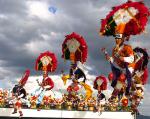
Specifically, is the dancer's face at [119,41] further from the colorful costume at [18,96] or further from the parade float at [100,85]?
the colorful costume at [18,96]

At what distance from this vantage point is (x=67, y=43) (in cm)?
3022

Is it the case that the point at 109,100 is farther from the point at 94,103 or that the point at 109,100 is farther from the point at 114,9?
the point at 114,9

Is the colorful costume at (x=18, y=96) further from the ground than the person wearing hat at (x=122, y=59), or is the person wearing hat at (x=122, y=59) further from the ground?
the person wearing hat at (x=122, y=59)

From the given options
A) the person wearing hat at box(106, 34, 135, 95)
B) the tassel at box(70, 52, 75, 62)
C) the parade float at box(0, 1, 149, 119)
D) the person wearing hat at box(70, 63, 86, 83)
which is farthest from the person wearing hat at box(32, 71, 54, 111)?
the person wearing hat at box(106, 34, 135, 95)

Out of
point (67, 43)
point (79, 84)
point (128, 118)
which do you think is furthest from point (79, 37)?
point (128, 118)

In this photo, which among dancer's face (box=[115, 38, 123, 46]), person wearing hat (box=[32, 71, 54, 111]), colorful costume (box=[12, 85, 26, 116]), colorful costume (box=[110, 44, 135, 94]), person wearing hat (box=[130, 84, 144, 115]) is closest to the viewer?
colorful costume (box=[110, 44, 135, 94])

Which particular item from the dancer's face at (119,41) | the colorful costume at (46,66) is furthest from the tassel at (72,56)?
the dancer's face at (119,41)

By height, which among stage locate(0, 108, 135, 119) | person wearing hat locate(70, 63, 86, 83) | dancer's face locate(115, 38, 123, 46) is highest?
dancer's face locate(115, 38, 123, 46)

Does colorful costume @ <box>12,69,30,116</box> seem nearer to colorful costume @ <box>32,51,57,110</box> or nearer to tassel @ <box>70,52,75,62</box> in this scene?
colorful costume @ <box>32,51,57,110</box>

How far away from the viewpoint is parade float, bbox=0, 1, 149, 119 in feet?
85.0

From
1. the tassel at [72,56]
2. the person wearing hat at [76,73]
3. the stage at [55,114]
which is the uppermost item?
the tassel at [72,56]

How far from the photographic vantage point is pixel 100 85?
34094mm

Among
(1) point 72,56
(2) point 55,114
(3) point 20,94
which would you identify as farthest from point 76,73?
(3) point 20,94

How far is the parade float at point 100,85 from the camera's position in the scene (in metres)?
25.9
